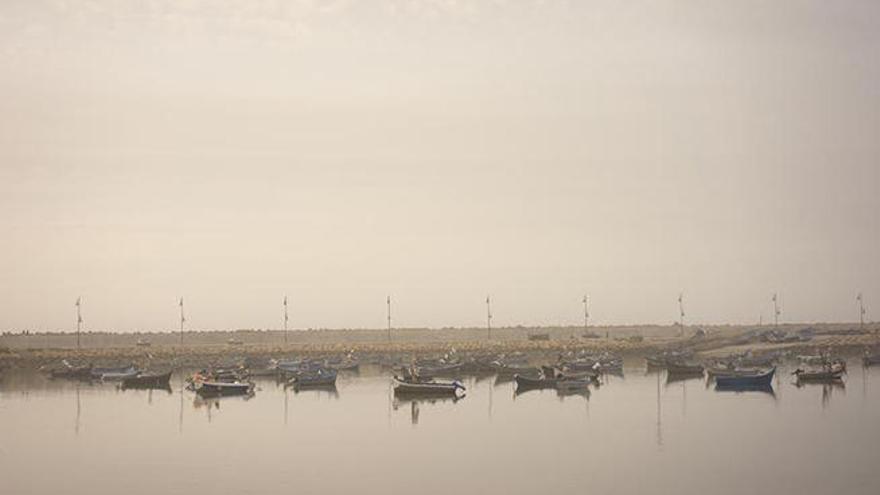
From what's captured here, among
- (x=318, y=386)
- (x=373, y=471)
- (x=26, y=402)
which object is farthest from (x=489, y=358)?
(x=373, y=471)

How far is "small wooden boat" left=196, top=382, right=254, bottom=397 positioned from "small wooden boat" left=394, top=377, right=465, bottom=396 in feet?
39.9

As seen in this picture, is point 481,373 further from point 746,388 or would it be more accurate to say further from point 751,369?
point 746,388

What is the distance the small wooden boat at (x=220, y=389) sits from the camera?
252 ft

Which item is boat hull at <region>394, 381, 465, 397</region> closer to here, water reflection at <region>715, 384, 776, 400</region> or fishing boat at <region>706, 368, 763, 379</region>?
water reflection at <region>715, 384, 776, 400</region>

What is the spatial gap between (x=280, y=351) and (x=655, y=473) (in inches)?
3613

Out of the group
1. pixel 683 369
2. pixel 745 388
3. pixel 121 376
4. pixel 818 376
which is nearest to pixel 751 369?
pixel 818 376

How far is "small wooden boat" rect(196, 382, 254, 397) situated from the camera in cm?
7688

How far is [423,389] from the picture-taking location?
72250 mm

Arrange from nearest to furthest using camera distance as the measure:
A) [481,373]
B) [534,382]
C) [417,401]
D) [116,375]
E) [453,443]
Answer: [453,443] → [417,401] → [534,382] → [116,375] → [481,373]

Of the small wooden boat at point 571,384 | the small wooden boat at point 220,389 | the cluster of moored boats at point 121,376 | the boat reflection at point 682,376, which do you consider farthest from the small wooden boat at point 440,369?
the cluster of moored boats at point 121,376

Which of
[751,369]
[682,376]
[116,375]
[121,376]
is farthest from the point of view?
[116,375]

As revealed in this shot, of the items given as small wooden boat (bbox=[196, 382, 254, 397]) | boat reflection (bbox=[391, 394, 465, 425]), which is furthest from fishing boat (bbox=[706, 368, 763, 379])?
small wooden boat (bbox=[196, 382, 254, 397])

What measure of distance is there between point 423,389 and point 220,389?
1493 centimetres

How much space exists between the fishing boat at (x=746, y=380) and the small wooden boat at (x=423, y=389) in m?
20.1
